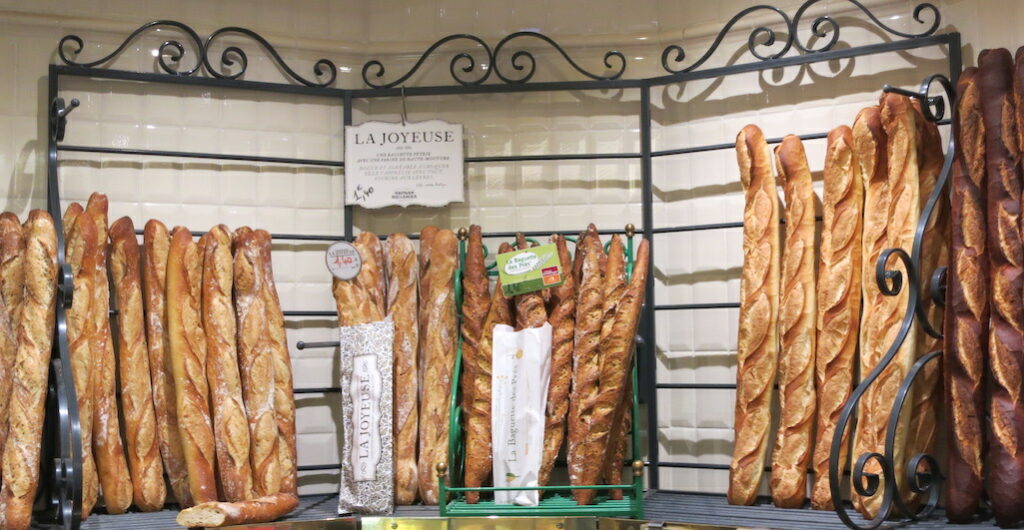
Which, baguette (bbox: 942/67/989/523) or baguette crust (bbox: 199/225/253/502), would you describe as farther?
baguette crust (bbox: 199/225/253/502)

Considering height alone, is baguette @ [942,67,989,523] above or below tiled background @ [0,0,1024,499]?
below

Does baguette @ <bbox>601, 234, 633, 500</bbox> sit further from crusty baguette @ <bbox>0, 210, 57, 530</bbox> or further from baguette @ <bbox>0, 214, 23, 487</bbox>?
baguette @ <bbox>0, 214, 23, 487</bbox>

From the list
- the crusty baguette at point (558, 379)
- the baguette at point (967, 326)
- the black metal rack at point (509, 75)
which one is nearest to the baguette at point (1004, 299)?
the baguette at point (967, 326)

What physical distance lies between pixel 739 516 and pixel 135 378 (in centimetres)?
201

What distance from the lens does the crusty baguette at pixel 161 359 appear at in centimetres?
347

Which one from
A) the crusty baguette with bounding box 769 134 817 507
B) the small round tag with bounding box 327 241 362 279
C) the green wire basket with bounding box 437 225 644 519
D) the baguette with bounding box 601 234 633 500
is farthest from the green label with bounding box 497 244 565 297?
the crusty baguette with bounding box 769 134 817 507

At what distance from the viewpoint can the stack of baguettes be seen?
10.3 feet

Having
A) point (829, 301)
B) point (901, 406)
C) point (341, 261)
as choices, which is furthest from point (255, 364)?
point (901, 406)

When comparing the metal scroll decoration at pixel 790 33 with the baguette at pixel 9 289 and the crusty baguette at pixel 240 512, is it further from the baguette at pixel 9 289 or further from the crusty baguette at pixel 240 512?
the baguette at pixel 9 289

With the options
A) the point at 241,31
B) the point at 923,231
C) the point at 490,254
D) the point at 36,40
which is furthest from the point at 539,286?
→ the point at 36,40

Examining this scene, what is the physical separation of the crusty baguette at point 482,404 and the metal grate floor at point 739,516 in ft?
1.81

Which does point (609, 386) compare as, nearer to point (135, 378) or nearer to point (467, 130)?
point (467, 130)

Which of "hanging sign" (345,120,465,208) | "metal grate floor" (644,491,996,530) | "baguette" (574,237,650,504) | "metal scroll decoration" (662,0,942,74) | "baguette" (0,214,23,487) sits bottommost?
"metal grate floor" (644,491,996,530)

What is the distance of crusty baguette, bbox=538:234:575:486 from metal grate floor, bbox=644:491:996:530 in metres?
0.35
